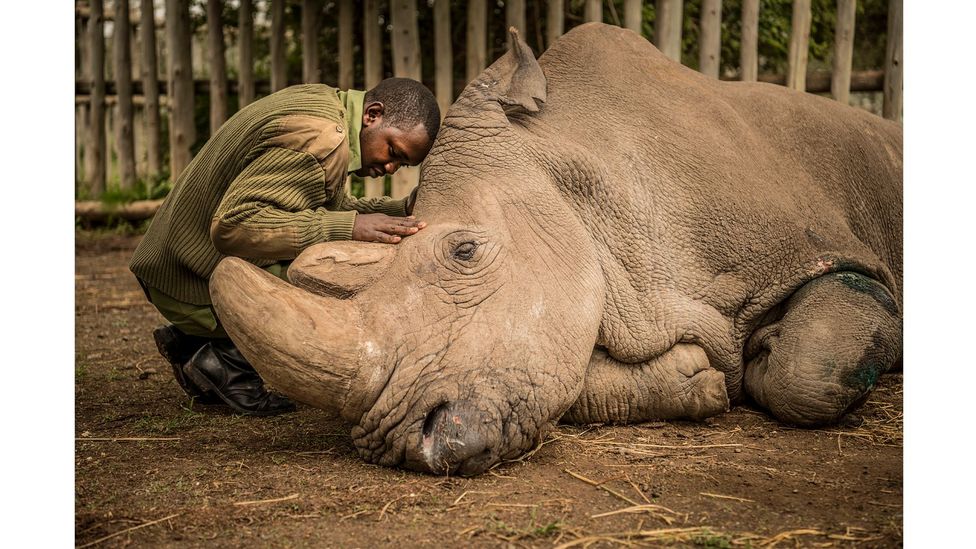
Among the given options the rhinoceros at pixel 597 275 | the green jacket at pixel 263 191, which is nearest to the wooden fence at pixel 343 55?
the rhinoceros at pixel 597 275

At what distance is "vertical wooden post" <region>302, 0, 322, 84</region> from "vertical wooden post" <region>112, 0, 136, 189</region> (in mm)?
1961

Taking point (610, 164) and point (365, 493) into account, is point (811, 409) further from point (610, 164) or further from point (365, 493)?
point (365, 493)

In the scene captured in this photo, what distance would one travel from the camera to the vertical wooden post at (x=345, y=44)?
810 centimetres

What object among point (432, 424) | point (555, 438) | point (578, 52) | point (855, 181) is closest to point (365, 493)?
point (432, 424)

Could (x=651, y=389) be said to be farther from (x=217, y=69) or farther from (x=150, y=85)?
(x=150, y=85)

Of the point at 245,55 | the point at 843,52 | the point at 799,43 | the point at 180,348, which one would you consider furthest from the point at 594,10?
the point at 180,348

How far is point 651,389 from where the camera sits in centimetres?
362

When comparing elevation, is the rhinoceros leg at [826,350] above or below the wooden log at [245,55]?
below

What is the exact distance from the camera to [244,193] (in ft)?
10.8

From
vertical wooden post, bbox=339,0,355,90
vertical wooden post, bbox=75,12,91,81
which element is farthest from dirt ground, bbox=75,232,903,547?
vertical wooden post, bbox=75,12,91,81

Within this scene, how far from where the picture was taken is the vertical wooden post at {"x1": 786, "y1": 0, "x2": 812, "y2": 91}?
23.3ft

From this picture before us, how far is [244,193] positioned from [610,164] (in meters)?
1.28

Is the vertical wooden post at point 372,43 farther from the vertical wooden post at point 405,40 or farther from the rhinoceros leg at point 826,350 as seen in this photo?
the rhinoceros leg at point 826,350

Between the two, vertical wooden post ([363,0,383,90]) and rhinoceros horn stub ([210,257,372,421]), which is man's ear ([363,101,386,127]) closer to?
rhinoceros horn stub ([210,257,372,421])
